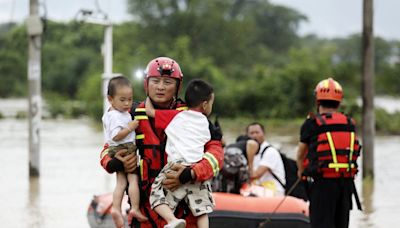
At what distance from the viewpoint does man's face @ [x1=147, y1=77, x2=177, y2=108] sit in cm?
539

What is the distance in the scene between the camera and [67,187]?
1523cm

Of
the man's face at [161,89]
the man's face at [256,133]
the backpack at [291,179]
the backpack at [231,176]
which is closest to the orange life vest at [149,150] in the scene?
the man's face at [161,89]

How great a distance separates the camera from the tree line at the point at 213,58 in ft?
136

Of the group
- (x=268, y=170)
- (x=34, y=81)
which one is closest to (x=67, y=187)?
(x=34, y=81)

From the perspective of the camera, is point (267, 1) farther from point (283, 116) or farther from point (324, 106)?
point (324, 106)

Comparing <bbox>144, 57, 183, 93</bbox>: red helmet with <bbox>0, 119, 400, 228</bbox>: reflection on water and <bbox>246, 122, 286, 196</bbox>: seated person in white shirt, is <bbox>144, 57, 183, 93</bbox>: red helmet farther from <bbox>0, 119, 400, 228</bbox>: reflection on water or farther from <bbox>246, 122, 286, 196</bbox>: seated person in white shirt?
<bbox>0, 119, 400, 228</bbox>: reflection on water

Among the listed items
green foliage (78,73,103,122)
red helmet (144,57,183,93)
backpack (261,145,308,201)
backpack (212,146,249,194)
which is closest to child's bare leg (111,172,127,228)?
red helmet (144,57,183,93)

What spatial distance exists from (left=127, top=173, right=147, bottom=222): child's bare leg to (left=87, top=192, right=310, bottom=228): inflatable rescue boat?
3.36 meters

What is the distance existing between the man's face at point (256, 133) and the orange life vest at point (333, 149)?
12.8 feet

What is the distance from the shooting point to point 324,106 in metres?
7.13

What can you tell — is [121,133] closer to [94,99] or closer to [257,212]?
[257,212]

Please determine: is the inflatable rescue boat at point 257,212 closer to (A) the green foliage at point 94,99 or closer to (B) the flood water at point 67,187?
(B) the flood water at point 67,187

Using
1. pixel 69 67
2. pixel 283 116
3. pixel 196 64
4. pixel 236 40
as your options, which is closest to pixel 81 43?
pixel 69 67

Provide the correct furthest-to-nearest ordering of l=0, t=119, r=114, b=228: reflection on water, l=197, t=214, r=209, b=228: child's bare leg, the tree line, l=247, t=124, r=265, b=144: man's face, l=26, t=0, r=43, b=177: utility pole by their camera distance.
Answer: the tree line, l=26, t=0, r=43, b=177: utility pole, l=0, t=119, r=114, b=228: reflection on water, l=247, t=124, r=265, b=144: man's face, l=197, t=214, r=209, b=228: child's bare leg
